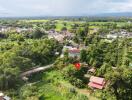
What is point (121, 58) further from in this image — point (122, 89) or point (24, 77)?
point (24, 77)

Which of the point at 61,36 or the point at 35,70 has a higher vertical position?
the point at 61,36

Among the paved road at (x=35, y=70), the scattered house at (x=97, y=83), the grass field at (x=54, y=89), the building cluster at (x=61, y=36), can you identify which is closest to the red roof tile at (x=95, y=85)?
the scattered house at (x=97, y=83)

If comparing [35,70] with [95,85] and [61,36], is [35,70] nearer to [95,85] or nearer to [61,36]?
[95,85]

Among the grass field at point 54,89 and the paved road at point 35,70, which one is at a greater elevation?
the paved road at point 35,70

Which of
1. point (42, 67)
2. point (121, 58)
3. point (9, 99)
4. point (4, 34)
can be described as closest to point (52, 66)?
point (42, 67)

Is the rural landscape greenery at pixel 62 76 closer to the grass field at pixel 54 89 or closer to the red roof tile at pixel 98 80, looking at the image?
the grass field at pixel 54 89

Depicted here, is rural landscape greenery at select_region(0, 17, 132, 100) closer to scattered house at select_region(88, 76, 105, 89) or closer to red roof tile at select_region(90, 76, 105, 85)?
scattered house at select_region(88, 76, 105, 89)

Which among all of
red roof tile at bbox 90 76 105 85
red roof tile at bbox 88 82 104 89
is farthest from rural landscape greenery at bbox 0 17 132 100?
red roof tile at bbox 90 76 105 85

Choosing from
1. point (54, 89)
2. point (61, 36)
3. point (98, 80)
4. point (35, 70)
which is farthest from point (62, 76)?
point (61, 36)
